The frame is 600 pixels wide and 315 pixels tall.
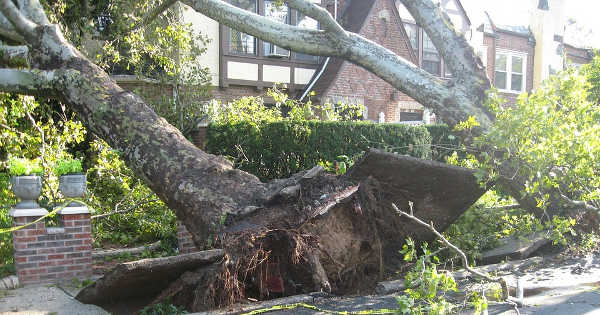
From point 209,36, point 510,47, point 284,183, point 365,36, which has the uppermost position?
point 510,47

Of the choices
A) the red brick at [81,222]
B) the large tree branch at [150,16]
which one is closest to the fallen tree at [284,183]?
the red brick at [81,222]

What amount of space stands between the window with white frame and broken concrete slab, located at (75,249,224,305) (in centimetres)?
1986

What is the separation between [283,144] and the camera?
8.88 metres

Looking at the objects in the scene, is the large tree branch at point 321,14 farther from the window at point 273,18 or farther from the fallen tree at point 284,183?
the window at point 273,18

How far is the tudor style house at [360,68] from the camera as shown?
13.7 m

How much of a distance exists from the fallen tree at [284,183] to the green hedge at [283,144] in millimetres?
2087

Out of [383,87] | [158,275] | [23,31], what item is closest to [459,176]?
[158,275]

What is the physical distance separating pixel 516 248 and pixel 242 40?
32.8 ft

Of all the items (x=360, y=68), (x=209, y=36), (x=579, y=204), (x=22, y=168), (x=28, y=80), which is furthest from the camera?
(x=360, y=68)

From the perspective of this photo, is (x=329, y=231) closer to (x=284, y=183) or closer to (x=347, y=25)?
(x=284, y=183)

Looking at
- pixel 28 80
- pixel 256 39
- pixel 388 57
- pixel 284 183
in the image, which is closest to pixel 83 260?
pixel 284 183

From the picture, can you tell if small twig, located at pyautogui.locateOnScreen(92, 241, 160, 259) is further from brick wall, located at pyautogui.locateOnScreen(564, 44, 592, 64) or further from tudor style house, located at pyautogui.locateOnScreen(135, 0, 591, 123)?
brick wall, located at pyautogui.locateOnScreen(564, 44, 592, 64)

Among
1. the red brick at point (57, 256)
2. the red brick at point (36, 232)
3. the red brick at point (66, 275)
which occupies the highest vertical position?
the red brick at point (36, 232)

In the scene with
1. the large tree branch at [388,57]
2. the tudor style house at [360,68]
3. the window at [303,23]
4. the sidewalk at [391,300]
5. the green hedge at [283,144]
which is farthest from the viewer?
the window at [303,23]
